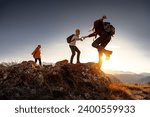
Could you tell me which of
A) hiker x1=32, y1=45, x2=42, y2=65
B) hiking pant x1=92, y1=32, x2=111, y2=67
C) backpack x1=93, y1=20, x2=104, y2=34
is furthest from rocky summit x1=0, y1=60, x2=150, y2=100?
hiker x1=32, y1=45, x2=42, y2=65

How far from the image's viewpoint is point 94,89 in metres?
16.6

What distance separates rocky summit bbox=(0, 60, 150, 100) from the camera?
49.5 ft

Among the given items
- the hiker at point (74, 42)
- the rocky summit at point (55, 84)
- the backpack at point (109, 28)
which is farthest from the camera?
the hiker at point (74, 42)

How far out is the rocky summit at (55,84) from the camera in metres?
15.1

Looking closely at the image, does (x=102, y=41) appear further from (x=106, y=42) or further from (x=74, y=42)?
(x=74, y=42)

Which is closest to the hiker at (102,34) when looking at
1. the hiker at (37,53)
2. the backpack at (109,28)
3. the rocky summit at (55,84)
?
the backpack at (109,28)

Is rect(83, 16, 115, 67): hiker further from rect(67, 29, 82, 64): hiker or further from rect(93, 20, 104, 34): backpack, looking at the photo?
rect(67, 29, 82, 64): hiker

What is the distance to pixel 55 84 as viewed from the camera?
16047 millimetres

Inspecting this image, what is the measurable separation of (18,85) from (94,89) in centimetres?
383

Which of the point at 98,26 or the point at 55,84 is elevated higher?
the point at 98,26

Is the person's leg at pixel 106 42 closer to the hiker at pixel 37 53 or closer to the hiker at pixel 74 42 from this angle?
the hiker at pixel 74 42

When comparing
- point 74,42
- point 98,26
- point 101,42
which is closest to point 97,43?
point 101,42

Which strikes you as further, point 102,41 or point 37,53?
point 37,53

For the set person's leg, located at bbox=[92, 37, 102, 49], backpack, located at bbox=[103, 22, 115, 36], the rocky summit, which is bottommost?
the rocky summit
